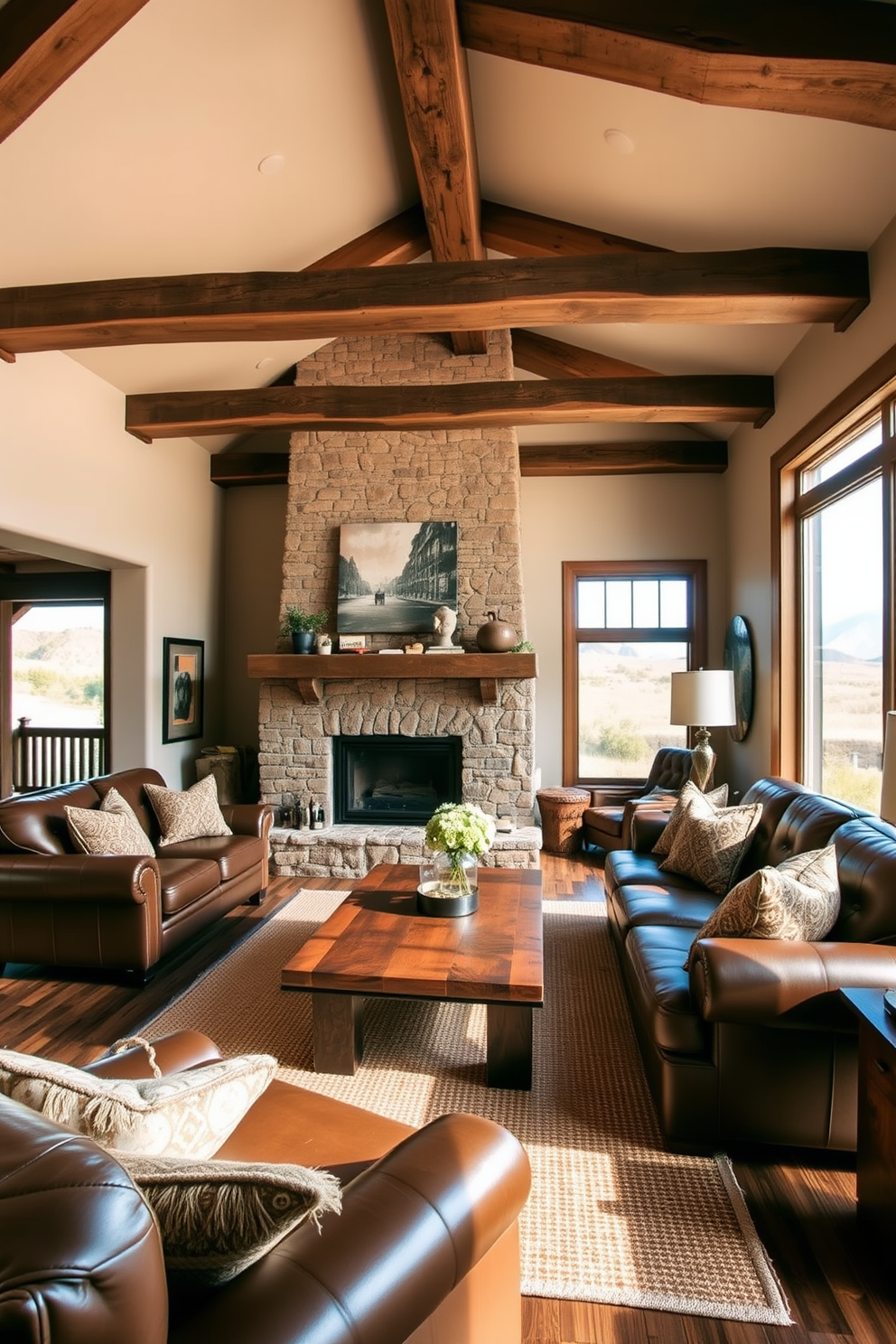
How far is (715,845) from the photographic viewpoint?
3.37m

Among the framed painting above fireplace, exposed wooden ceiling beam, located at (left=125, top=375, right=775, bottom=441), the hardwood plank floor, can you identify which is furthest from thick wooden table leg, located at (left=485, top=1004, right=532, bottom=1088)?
exposed wooden ceiling beam, located at (left=125, top=375, right=775, bottom=441)

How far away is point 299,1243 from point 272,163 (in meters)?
4.51

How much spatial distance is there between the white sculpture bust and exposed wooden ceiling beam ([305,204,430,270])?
239cm

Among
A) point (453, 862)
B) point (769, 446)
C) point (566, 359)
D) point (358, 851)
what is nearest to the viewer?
point (453, 862)

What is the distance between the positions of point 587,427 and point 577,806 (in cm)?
328

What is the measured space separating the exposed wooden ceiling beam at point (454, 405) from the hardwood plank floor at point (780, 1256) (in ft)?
12.8

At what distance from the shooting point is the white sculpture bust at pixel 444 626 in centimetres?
564

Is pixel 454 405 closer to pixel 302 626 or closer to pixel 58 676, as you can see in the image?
pixel 302 626

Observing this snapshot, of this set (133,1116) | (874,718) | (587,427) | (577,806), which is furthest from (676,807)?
(587,427)

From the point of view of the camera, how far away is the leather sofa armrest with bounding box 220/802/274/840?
15.3ft

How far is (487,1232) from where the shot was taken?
47.4 inches

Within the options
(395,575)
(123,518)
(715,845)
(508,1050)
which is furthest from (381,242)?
(508,1050)

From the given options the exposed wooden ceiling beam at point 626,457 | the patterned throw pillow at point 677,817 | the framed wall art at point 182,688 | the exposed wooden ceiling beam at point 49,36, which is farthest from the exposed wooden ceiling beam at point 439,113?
the framed wall art at point 182,688

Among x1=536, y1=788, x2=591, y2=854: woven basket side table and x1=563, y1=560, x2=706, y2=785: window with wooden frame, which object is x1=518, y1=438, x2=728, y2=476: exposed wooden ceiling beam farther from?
x1=536, y1=788, x2=591, y2=854: woven basket side table
